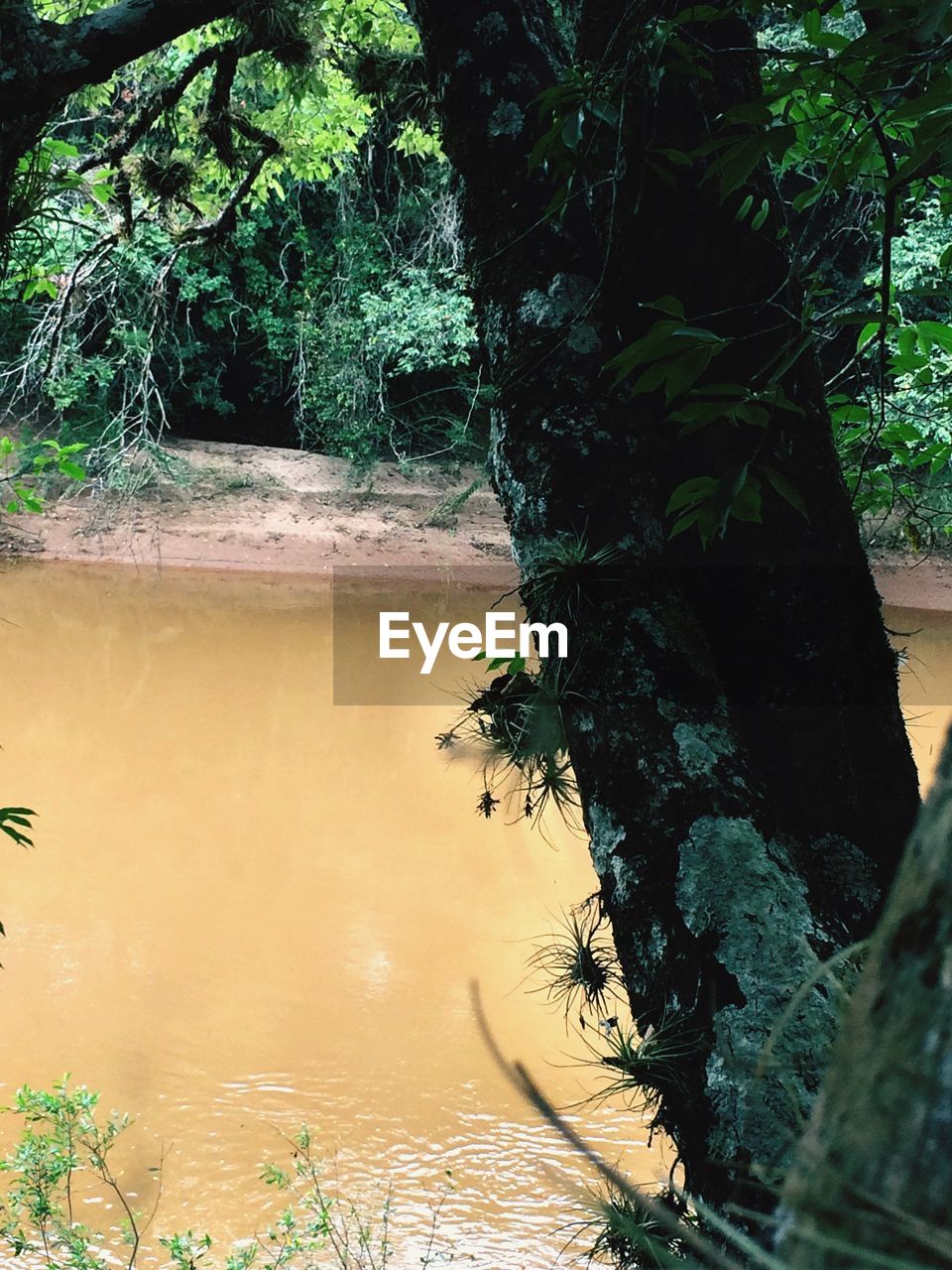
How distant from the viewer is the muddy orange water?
141 inches

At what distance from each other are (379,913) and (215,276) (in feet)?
28.9

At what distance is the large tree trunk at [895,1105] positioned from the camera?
1.02 ft

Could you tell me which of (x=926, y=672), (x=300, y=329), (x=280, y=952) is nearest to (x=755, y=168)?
(x=280, y=952)

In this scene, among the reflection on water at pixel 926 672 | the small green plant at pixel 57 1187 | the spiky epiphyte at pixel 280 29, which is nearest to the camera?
the spiky epiphyte at pixel 280 29

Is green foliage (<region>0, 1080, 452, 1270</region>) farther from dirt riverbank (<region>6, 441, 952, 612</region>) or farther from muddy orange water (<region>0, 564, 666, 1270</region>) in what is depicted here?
dirt riverbank (<region>6, 441, 952, 612</region>)

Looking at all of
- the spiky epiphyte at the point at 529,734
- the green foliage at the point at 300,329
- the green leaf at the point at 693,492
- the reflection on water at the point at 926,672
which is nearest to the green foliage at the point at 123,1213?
the spiky epiphyte at the point at 529,734

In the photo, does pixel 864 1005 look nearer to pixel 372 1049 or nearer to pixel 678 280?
pixel 678 280

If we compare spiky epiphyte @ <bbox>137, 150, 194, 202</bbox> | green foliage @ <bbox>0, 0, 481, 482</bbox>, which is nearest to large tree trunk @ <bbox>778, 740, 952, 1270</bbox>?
spiky epiphyte @ <bbox>137, 150, 194, 202</bbox>

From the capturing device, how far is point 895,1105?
0.32 metres

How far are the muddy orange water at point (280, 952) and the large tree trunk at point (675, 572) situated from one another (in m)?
1.28

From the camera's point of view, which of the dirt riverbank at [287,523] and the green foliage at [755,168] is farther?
the dirt riverbank at [287,523]

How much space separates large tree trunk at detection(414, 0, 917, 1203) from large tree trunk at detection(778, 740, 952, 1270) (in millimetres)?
885

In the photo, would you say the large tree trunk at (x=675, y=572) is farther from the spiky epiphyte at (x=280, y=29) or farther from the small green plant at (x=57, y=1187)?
the small green plant at (x=57, y=1187)

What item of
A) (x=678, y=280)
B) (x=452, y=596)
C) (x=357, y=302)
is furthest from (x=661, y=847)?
(x=357, y=302)
